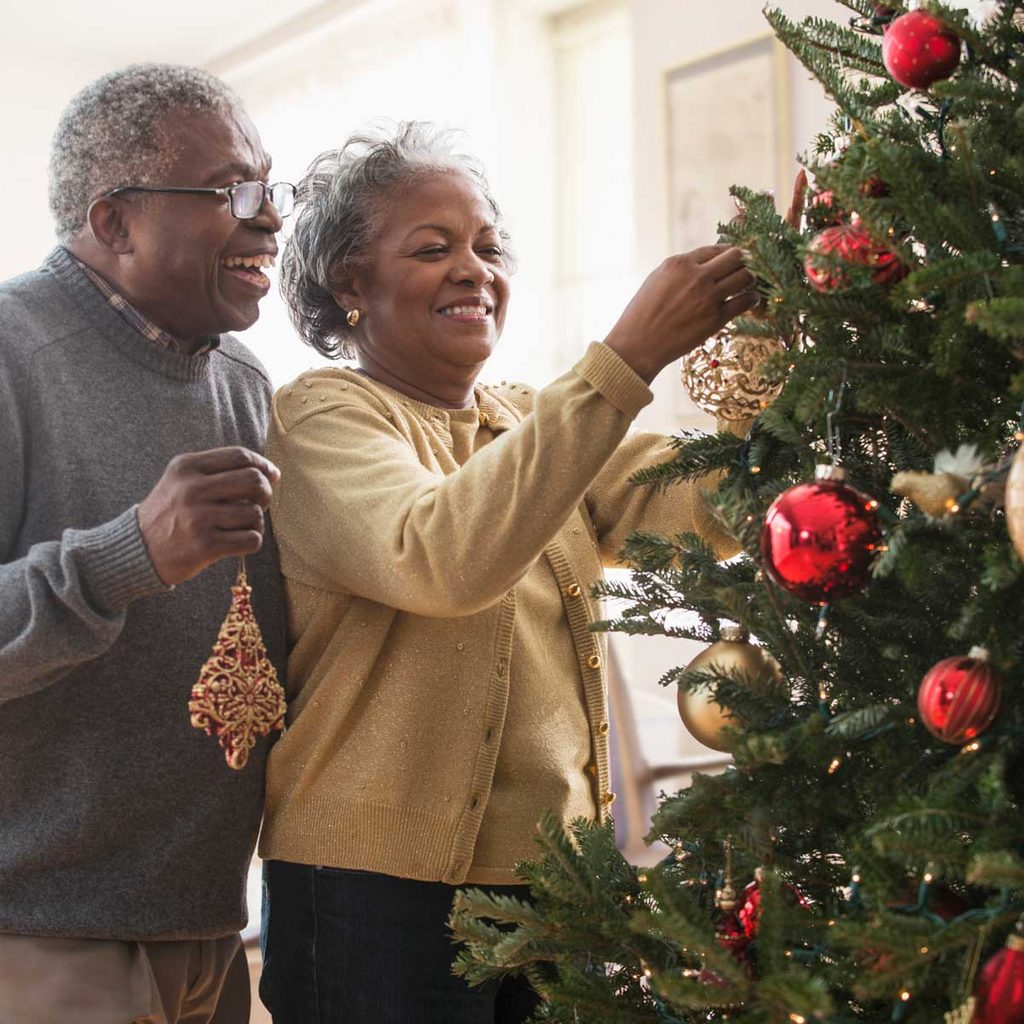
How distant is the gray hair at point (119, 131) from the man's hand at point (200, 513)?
1.30 ft

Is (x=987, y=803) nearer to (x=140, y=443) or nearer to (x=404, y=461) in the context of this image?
(x=404, y=461)

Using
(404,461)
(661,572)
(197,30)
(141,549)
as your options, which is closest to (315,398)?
(404,461)

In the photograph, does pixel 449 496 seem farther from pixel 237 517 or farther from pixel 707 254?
pixel 707 254

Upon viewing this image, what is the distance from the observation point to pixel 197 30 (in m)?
6.26

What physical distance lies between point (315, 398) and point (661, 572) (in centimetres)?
50

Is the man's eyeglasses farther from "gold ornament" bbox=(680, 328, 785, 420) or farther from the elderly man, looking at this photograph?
"gold ornament" bbox=(680, 328, 785, 420)

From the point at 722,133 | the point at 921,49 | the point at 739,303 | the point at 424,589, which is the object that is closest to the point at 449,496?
the point at 424,589

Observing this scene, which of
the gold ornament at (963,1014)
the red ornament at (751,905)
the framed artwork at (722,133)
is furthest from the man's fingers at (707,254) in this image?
the framed artwork at (722,133)

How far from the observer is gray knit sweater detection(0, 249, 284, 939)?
127 cm

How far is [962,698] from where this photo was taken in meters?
0.79

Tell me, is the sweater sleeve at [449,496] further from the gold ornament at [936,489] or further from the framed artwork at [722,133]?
the framed artwork at [722,133]

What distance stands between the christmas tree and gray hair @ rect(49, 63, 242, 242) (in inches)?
26.3

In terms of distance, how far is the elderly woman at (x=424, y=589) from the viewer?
1152 mm

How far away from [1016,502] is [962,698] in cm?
13
